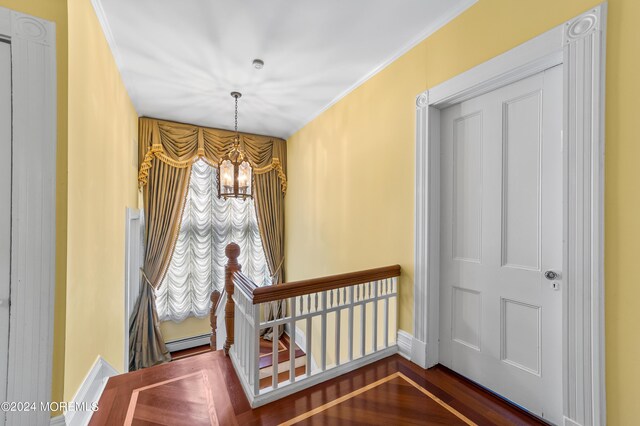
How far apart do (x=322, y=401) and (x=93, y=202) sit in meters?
1.93

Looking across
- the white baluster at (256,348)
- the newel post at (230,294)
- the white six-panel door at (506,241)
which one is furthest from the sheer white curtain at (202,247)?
the white six-panel door at (506,241)

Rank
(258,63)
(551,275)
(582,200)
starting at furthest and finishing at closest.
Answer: (258,63) → (551,275) → (582,200)

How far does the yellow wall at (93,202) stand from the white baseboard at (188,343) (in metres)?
1.39

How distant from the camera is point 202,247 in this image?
167 inches

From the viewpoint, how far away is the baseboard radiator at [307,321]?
67.1 inches

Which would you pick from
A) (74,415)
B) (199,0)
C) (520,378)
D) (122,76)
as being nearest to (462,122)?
(520,378)

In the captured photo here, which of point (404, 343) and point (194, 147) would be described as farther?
point (194, 147)

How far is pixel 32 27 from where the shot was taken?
1281 mm

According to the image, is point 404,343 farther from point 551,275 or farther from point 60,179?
point 60,179

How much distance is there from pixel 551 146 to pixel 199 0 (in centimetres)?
224

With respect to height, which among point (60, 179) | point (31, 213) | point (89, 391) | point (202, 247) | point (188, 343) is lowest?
point (188, 343)

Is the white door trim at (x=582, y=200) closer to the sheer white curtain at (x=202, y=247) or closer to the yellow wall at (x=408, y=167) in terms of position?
the yellow wall at (x=408, y=167)

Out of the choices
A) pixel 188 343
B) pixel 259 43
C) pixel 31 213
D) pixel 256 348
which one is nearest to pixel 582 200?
pixel 256 348

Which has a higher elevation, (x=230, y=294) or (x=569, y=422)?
(x=230, y=294)
